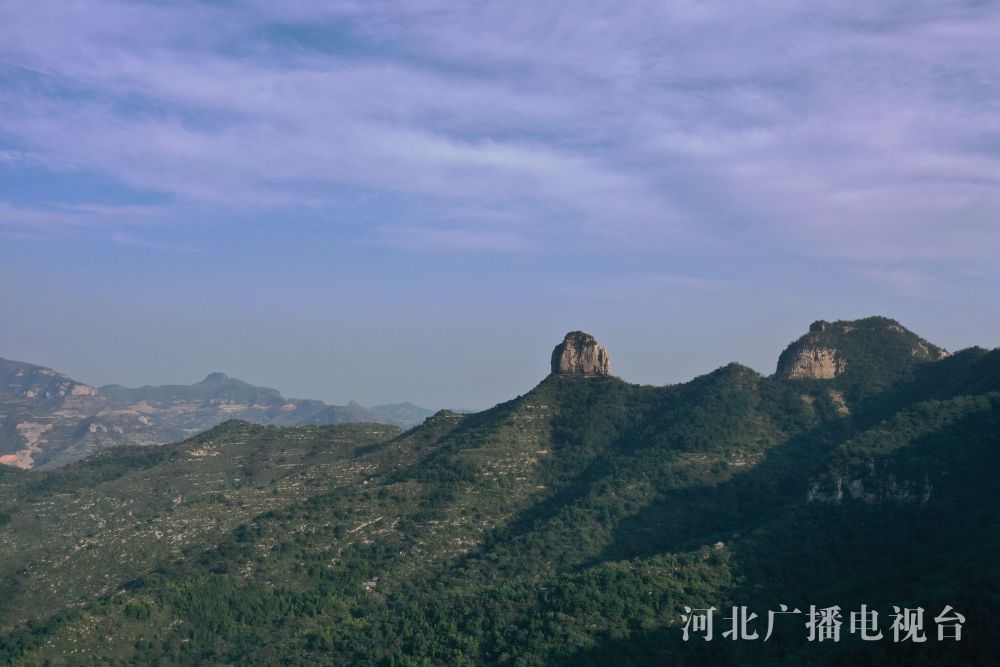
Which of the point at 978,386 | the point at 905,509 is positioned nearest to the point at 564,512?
the point at 905,509

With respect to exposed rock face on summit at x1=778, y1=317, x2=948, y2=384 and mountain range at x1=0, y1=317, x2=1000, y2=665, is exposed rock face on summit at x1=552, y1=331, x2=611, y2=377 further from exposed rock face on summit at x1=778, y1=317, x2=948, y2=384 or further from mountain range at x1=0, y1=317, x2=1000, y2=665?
exposed rock face on summit at x1=778, y1=317, x2=948, y2=384

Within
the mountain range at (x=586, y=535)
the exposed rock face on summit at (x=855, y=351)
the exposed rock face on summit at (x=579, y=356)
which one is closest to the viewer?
the mountain range at (x=586, y=535)

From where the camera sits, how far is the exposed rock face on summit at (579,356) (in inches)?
7746

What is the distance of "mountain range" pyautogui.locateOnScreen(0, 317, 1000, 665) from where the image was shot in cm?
9225

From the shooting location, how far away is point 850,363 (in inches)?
7293

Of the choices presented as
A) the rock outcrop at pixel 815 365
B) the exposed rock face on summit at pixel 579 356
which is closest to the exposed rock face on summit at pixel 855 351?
the rock outcrop at pixel 815 365

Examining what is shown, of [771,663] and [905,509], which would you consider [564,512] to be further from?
[771,663]

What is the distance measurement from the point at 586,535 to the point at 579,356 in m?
68.0

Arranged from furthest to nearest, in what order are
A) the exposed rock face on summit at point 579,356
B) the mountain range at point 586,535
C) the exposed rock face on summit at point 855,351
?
the exposed rock face on summit at point 579,356 → the exposed rock face on summit at point 855,351 → the mountain range at point 586,535

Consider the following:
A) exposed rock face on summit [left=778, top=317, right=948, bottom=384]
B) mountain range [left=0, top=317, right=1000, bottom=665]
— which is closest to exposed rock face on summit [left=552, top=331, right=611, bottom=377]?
mountain range [left=0, top=317, right=1000, bottom=665]

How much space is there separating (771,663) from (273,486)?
117 metres

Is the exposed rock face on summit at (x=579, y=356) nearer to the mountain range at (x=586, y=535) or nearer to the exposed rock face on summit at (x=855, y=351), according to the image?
the mountain range at (x=586, y=535)

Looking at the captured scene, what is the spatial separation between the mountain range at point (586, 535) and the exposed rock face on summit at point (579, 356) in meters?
0.44

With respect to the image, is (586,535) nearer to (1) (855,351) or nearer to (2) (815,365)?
(2) (815,365)
